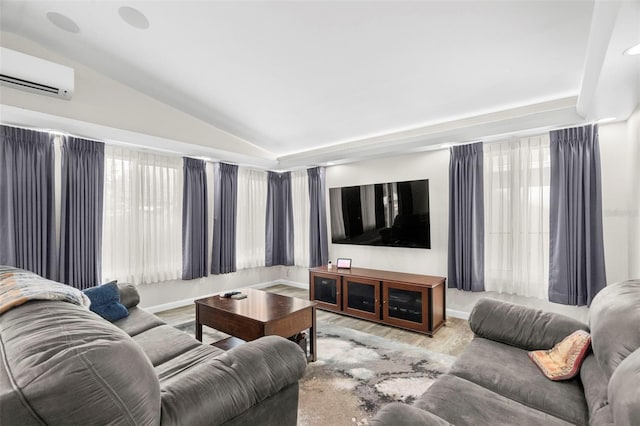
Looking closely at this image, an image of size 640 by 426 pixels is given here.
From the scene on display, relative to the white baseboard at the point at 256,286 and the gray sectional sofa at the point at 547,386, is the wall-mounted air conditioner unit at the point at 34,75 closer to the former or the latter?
the white baseboard at the point at 256,286

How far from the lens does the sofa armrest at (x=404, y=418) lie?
3.64ft

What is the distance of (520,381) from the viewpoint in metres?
1.59

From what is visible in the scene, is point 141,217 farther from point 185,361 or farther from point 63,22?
point 185,361

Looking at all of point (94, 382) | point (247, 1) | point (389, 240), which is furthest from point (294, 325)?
point (247, 1)

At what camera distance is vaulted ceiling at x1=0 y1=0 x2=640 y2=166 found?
6.82ft

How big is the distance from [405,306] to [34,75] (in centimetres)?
425

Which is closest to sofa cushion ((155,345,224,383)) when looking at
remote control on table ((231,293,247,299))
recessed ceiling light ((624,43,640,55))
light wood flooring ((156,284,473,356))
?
remote control on table ((231,293,247,299))

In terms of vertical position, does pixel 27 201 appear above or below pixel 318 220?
above

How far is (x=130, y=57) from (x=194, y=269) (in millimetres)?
2841

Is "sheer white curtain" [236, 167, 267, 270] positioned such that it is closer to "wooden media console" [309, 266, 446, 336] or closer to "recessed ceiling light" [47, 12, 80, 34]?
"wooden media console" [309, 266, 446, 336]

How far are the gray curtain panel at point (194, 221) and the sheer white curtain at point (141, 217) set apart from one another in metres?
0.10

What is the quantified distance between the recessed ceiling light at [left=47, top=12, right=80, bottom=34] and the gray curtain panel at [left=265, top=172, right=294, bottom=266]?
3496 mm

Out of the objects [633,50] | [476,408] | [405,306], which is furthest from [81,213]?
[633,50]

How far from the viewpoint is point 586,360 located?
1.61 meters
